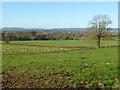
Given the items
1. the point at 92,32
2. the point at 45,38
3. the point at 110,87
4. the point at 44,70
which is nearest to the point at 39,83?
the point at 44,70

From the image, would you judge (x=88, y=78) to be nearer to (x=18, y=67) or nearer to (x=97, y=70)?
(x=97, y=70)

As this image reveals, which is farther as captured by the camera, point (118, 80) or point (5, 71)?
point (5, 71)

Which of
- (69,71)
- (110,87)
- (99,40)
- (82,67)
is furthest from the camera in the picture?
(99,40)

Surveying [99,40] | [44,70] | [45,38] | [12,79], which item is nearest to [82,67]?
[44,70]

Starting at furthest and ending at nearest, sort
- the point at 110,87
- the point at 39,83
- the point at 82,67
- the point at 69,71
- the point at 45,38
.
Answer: the point at 45,38 → the point at 82,67 → the point at 69,71 → the point at 39,83 → the point at 110,87

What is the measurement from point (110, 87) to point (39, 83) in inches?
145

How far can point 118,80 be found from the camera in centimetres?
1316

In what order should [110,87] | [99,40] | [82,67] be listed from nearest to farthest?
[110,87]
[82,67]
[99,40]

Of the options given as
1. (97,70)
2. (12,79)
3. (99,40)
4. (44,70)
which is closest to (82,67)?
(97,70)

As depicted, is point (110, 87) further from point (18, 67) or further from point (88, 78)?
point (18, 67)

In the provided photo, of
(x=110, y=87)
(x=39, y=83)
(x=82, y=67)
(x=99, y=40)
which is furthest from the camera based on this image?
(x=99, y=40)

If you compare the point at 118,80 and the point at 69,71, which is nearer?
the point at 118,80

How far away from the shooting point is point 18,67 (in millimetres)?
17031

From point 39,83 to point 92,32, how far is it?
2006 inches
